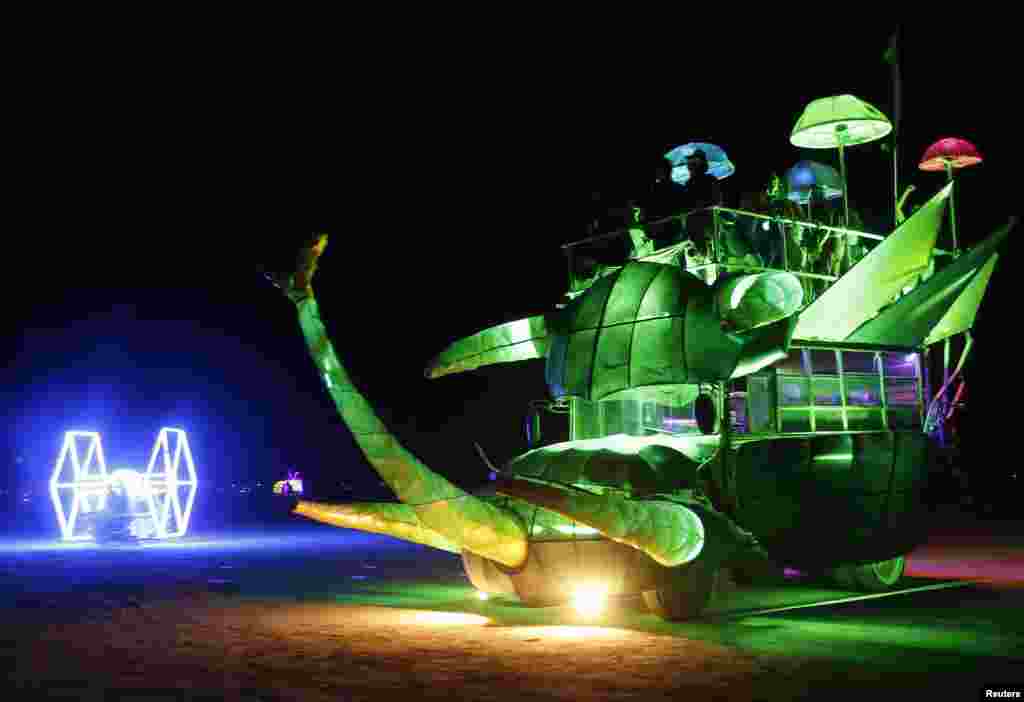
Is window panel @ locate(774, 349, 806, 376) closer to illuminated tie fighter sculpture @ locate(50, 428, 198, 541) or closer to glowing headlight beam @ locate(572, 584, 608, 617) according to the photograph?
glowing headlight beam @ locate(572, 584, 608, 617)

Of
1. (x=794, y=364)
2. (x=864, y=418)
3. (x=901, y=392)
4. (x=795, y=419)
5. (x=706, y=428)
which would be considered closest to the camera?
(x=706, y=428)

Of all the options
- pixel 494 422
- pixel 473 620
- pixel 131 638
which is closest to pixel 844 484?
pixel 473 620

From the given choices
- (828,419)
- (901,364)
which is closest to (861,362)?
(901,364)

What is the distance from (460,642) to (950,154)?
12.7 metres

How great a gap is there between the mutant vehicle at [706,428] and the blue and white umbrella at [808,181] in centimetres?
168

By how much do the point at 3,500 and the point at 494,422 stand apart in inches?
1400

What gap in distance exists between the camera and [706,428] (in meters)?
16.0

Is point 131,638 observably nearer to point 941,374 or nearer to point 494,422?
point 941,374

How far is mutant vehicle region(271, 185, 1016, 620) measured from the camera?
1480 cm

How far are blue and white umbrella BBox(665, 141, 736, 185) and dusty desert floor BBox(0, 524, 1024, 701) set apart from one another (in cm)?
717

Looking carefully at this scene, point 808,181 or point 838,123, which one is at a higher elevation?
point 838,123

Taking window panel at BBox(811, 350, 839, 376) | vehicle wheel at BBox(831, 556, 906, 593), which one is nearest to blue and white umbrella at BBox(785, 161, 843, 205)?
window panel at BBox(811, 350, 839, 376)

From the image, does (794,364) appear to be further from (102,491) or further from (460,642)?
(102,491)

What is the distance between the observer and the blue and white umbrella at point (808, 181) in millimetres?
21203
